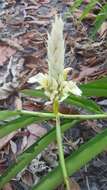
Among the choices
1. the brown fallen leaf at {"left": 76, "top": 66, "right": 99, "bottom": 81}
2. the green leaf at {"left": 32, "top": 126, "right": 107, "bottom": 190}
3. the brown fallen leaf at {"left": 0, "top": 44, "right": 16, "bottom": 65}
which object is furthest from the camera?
the brown fallen leaf at {"left": 0, "top": 44, "right": 16, "bottom": 65}

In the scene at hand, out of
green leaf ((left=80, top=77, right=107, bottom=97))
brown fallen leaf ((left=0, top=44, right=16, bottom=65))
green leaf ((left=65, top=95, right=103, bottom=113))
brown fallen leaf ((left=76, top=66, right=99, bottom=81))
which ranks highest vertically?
brown fallen leaf ((left=0, top=44, right=16, bottom=65))

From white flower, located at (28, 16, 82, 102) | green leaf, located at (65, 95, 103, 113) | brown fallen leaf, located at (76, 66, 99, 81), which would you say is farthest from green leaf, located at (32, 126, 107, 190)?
brown fallen leaf, located at (76, 66, 99, 81)

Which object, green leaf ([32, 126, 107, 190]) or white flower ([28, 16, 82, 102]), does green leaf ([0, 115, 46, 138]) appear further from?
white flower ([28, 16, 82, 102])

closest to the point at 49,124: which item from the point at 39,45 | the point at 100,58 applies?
the point at 100,58

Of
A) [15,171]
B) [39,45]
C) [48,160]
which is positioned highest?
[39,45]

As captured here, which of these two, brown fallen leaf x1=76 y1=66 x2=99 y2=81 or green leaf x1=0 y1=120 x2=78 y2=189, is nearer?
green leaf x1=0 y1=120 x2=78 y2=189

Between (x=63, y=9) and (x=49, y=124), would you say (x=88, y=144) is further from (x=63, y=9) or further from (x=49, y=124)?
(x=63, y=9)

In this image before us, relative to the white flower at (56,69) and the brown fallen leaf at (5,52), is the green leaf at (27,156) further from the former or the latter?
the brown fallen leaf at (5,52)

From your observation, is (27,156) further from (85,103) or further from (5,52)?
(5,52)
